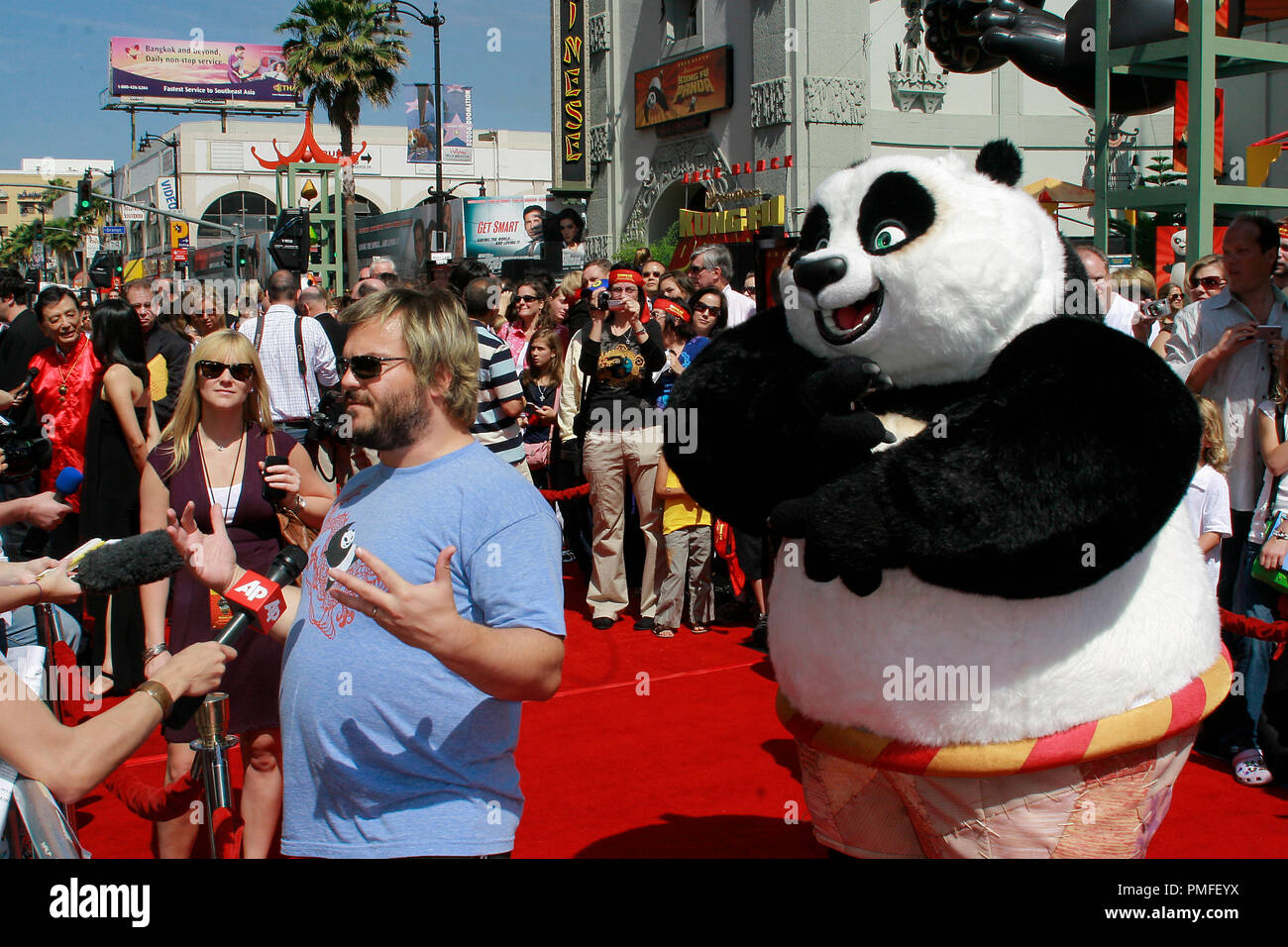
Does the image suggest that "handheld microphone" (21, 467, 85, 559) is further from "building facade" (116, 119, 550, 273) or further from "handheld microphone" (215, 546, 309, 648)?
"building facade" (116, 119, 550, 273)

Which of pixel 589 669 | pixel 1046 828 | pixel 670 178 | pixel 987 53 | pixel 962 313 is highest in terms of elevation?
pixel 670 178

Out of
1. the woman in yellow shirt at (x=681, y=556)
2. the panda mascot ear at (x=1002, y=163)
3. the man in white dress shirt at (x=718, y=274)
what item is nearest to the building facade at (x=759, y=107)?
the man in white dress shirt at (x=718, y=274)

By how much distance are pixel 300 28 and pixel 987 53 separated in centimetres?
3013

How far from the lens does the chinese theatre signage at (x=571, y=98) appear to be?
3022 centimetres

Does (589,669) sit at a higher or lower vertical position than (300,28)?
lower

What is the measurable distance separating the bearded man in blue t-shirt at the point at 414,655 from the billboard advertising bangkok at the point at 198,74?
75529 millimetres

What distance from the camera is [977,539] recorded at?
1978 mm

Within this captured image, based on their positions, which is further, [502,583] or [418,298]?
[418,298]

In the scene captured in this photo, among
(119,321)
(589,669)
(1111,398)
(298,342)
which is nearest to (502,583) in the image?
(1111,398)

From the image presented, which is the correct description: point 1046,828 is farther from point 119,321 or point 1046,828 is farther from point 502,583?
point 119,321

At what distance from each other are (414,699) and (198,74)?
81.9 metres

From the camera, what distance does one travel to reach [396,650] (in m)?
2.29

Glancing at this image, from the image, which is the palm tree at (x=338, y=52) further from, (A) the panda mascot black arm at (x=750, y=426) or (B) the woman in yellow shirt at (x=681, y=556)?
(A) the panda mascot black arm at (x=750, y=426)

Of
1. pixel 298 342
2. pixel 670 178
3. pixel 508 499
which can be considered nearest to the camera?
pixel 508 499
